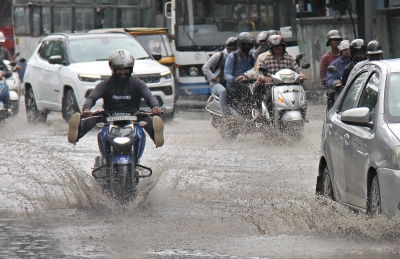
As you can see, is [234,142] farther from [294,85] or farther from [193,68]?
[193,68]

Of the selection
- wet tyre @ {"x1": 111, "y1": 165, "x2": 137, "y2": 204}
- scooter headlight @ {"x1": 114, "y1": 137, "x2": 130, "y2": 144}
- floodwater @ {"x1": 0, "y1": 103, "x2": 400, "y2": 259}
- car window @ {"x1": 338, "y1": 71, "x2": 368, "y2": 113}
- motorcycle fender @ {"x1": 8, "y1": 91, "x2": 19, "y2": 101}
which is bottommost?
floodwater @ {"x1": 0, "y1": 103, "x2": 400, "y2": 259}

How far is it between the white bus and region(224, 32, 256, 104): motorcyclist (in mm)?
7168

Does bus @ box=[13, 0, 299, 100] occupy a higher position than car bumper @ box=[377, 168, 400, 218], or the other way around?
bus @ box=[13, 0, 299, 100]

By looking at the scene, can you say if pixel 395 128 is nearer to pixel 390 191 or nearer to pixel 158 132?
pixel 390 191

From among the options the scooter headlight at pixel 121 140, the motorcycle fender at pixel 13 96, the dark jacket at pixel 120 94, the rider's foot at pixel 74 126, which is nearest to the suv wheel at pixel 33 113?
the motorcycle fender at pixel 13 96

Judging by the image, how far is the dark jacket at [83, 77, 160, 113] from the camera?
10344mm

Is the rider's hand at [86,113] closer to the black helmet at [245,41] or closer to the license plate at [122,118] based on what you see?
the license plate at [122,118]

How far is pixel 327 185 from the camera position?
29.0 ft

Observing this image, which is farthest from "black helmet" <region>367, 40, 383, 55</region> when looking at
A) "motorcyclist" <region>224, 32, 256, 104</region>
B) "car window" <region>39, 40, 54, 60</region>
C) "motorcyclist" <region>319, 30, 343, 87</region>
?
"car window" <region>39, 40, 54, 60</region>

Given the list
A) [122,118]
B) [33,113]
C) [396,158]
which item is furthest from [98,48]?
[396,158]

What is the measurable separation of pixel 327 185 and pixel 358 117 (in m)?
1.39

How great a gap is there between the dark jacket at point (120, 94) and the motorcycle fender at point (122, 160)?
2.68 ft

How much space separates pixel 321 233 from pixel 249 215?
1.15 meters

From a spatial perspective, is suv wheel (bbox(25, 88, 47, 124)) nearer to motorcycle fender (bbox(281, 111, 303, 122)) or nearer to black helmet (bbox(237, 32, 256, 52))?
black helmet (bbox(237, 32, 256, 52))
